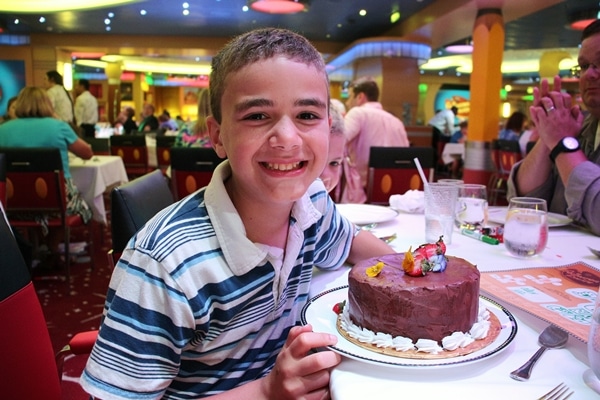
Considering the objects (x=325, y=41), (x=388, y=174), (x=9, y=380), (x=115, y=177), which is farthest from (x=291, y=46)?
(x=325, y=41)

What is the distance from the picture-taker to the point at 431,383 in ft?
2.28

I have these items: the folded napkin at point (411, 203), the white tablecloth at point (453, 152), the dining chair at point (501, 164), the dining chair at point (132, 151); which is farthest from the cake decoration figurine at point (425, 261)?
the white tablecloth at point (453, 152)

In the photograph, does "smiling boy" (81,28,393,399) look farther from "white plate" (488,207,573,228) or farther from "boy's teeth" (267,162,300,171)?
"white plate" (488,207,573,228)

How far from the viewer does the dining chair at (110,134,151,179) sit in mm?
7074

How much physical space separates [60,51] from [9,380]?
14.5 metres

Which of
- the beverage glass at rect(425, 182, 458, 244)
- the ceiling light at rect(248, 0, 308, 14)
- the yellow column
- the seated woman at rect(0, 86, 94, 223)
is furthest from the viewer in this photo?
the yellow column

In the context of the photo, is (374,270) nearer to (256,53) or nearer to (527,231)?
(256,53)

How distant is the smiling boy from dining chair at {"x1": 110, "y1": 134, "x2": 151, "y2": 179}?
6.51 meters

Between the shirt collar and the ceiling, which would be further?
the ceiling

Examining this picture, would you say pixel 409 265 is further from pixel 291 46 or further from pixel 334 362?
pixel 291 46

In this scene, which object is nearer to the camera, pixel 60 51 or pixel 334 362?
pixel 334 362

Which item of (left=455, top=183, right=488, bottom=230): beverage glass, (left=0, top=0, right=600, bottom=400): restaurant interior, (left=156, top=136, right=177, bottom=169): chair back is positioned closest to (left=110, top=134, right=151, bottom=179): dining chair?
(left=0, top=0, right=600, bottom=400): restaurant interior

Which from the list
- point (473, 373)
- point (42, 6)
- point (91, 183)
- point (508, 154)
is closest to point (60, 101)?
point (91, 183)

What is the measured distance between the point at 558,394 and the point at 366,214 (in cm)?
118
